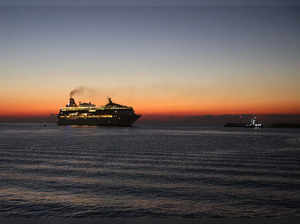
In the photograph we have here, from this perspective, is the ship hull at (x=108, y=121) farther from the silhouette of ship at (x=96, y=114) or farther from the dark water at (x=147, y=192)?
the dark water at (x=147, y=192)

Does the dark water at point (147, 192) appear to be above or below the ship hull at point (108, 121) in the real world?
below

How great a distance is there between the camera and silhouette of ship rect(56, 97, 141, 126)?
129500 mm

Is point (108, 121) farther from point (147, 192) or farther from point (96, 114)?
point (147, 192)

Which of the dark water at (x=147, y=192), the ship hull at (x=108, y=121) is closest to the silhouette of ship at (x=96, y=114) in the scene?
the ship hull at (x=108, y=121)

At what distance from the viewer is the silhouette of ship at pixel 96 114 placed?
425 ft

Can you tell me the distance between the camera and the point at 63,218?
846cm

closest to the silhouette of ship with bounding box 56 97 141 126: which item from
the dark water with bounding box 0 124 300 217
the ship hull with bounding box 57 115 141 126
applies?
the ship hull with bounding box 57 115 141 126

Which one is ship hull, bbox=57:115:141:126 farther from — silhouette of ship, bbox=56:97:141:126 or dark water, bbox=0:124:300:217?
dark water, bbox=0:124:300:217

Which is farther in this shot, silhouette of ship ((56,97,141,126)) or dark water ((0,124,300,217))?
silhouette of ship ((56,97,141,126))

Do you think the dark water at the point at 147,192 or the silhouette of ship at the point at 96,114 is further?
the silhouette of ship at the point at 96,114

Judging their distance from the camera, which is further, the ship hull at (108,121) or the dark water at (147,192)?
the ship hull at (108,121)

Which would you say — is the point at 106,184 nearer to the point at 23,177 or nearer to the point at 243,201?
the point at 23,177

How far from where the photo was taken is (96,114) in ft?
436

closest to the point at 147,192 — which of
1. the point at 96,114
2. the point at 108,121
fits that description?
the point at 108,121
